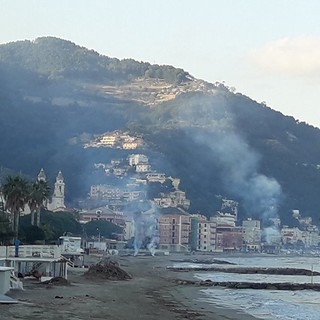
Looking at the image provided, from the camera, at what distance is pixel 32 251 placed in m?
39.5

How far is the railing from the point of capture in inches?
1518

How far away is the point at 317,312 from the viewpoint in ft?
123

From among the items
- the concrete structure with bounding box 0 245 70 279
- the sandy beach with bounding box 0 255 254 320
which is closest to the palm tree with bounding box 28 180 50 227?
the concrete structure with bounding box 0 245 70 279

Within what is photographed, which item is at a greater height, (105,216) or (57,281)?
(105,216)

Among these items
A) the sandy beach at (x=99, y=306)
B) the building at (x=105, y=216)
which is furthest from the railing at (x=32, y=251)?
the building at (x=105, y=216)

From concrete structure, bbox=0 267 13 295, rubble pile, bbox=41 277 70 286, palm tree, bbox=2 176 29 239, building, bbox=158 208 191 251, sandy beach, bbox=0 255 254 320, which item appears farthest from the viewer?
building, bbox=158 208 191 251

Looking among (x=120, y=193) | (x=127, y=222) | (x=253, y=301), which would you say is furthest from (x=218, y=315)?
(x=120, y=193)

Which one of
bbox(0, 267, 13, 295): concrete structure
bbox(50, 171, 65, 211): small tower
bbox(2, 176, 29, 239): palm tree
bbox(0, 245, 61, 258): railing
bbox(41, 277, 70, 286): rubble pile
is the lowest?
bbox(41, 277, 70, 286): rubble pile

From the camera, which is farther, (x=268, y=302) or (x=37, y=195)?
(x=37, y=195)

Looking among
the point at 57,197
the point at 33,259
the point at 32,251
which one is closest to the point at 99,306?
the point at 33,259

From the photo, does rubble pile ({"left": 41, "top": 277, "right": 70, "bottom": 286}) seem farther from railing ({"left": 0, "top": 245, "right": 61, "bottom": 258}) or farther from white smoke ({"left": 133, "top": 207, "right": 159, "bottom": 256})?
white smoke ({"left": 133, "top": 207, "right": 159, "bottom": 256})

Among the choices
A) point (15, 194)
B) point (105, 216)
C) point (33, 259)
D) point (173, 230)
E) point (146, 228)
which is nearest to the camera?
point (33, 259)

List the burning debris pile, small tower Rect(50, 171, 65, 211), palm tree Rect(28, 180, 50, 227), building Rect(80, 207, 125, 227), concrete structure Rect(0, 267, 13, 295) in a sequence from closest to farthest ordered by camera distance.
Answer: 1. concrete structure Rect(0, 267, 13, 295)
2. the burning debris pile
3. palm tree Rect(28, 180, 50, 227)
4. building Rect(80, 207, 125, 227)
5. small tower Rect(50, 171, 65, 211)

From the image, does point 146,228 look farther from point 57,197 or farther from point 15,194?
point 15,194
